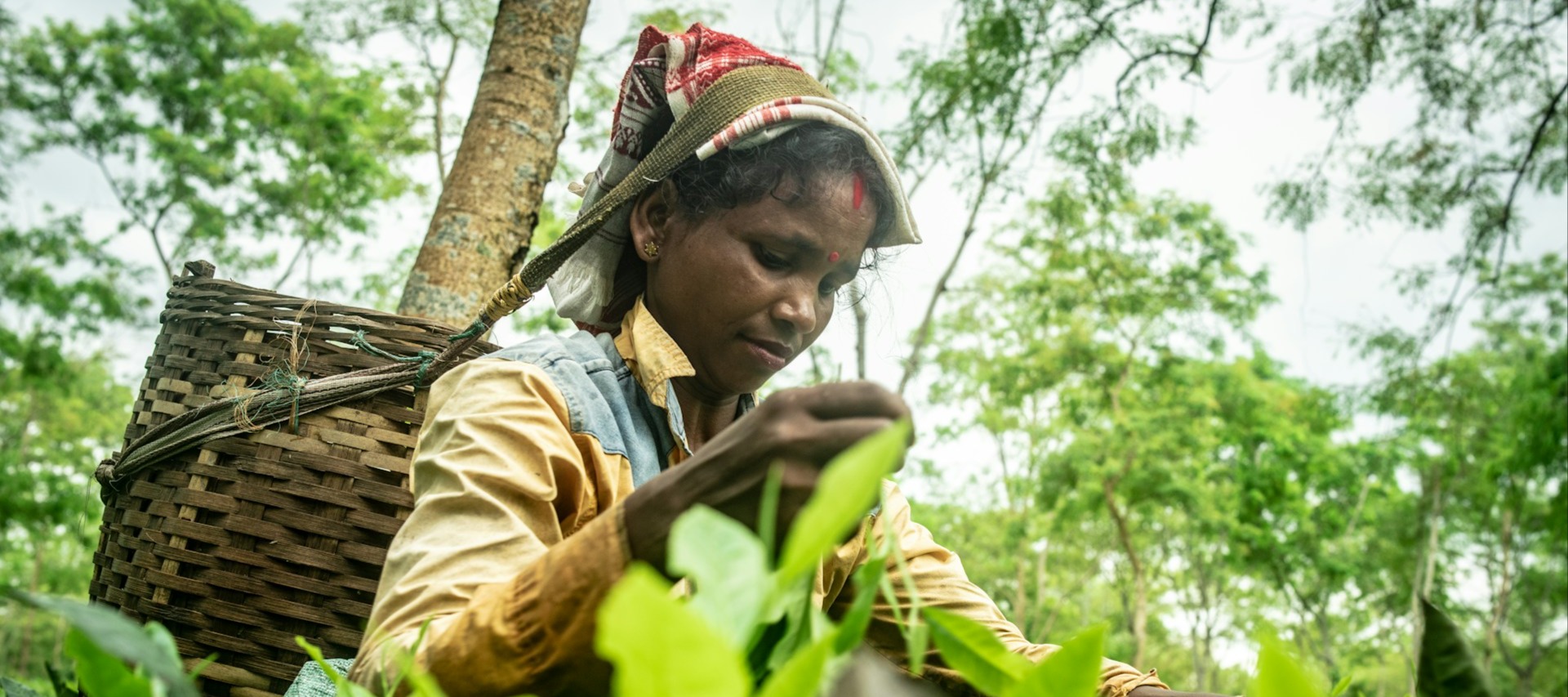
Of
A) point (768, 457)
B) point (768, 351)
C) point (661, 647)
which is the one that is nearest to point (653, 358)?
point (768, 351)

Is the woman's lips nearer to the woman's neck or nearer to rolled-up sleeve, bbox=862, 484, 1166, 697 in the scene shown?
the woman's neck

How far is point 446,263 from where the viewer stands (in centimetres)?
239

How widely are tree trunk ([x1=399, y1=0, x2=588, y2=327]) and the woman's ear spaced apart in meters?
0.93

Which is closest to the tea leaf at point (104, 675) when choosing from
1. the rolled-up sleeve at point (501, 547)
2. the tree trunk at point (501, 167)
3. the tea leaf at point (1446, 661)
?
the rolled-up sleeve at point (501, 547)

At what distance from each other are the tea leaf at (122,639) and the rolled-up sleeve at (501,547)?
0.16 meters

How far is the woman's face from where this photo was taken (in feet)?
4.76

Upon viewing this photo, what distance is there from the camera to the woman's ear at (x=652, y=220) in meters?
1.56

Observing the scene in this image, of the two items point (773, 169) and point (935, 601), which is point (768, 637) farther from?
point (935, 601)

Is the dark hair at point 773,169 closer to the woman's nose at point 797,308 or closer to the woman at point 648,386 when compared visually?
the woman at point 648,386

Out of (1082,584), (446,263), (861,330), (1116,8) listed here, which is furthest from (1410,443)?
(446,263)

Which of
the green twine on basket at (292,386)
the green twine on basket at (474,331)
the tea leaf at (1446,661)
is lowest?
the tea leaf at (1446,661)

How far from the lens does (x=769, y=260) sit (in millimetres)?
1469

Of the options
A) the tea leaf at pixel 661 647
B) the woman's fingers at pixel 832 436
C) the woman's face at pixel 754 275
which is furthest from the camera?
the woman's face at pixel 754 275

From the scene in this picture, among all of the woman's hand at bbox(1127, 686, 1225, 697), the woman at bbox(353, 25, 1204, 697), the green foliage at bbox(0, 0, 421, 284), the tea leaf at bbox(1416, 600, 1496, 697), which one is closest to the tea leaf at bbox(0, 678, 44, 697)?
the woman at bbox(353, 25, 1204, 697)
